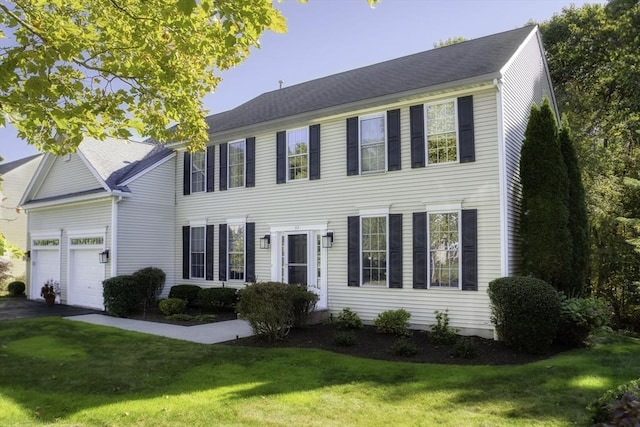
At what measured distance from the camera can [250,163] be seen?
14984 mm

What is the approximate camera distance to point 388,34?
13188 mm

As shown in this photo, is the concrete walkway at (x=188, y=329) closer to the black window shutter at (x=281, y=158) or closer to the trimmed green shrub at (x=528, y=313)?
the black window shutter at (x=281, y=158)

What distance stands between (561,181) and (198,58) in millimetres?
8115

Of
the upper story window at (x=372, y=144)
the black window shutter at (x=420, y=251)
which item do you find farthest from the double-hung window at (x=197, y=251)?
the black window shutter at (x=420, y=251)

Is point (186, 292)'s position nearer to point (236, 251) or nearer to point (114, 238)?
point (236, 251)

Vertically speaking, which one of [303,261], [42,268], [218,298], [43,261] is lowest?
[218,298]

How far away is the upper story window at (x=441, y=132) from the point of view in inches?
438

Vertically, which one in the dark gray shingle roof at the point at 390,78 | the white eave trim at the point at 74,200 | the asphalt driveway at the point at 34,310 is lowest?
the asphalt driveway at the point at 34,310

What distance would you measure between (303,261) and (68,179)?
32.9 feet

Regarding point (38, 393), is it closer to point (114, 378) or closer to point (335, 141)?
point (114, 378)

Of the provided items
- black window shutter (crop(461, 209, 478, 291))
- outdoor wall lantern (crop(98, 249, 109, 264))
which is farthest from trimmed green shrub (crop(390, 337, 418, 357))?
outdoor wall lantern (crop(98, 249, 109, 264))

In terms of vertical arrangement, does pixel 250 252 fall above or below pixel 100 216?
below

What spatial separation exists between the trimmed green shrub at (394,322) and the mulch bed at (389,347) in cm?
15

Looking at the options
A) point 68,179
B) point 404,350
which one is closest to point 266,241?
point 404,350
